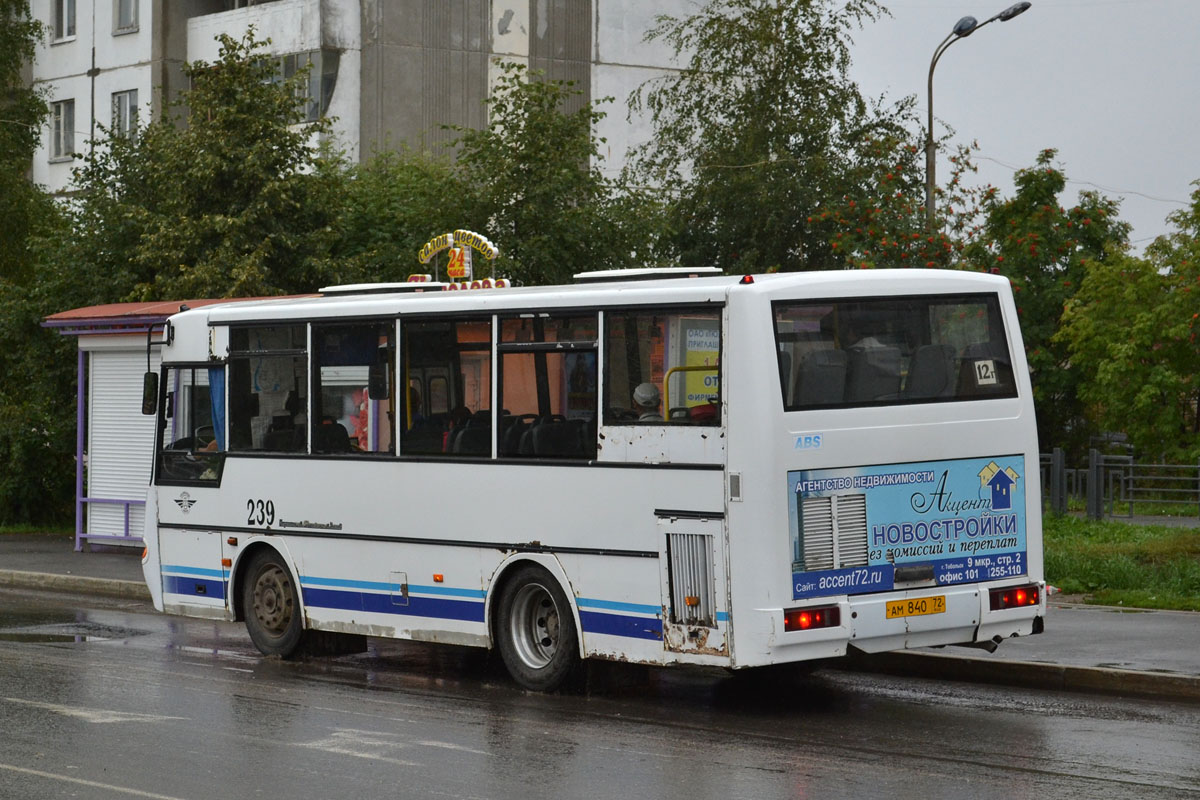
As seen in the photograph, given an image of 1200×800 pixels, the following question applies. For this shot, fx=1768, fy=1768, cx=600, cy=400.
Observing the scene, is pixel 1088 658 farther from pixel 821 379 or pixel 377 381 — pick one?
pixel 377 381

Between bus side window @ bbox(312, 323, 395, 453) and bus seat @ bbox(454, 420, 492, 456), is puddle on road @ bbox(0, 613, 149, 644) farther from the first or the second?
bus seat @ bbox(454, 420, 492, 456)

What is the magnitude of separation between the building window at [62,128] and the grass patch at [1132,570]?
41.1 meters

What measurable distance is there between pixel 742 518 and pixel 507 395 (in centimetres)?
248

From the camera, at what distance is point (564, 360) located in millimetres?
12422

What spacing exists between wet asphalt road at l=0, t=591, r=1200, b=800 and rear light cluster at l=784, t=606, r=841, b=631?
0.62 m

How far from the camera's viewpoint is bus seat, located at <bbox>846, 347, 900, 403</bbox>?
1155 centimetres

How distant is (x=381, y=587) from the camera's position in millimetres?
13836

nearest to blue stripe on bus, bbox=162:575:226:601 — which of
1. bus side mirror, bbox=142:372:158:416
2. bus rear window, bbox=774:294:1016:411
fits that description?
bus side mirror, bbox=142:372:158:416

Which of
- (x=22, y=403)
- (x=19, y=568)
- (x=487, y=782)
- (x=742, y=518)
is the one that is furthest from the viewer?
(x=22, y=403)

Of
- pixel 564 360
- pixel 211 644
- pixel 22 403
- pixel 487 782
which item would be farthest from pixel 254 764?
pixel 22 403

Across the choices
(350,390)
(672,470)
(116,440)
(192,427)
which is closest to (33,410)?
(116,440)

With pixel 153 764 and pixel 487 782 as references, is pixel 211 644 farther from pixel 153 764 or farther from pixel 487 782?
pixel 487 782

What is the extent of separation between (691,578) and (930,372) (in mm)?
2175

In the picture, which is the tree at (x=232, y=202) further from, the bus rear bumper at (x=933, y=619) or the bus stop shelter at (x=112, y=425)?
the bus rear bumper at (x=933, y=619)
